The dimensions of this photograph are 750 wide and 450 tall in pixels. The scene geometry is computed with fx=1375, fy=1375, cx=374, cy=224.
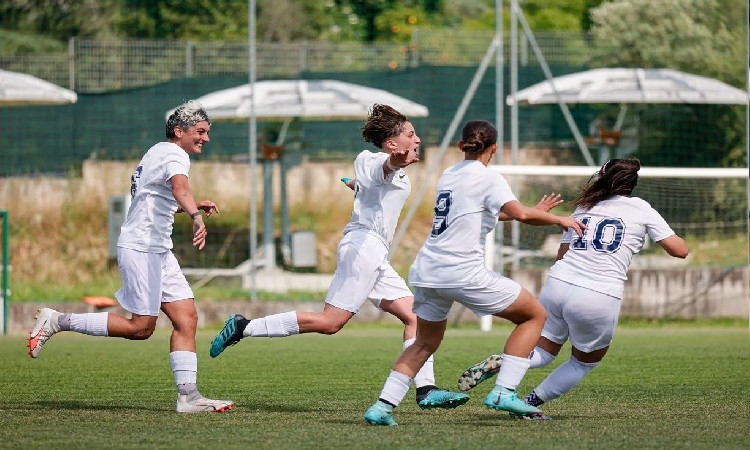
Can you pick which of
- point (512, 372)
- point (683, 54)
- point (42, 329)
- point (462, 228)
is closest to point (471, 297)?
point (462, 228)

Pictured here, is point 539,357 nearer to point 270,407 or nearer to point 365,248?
point 365,248

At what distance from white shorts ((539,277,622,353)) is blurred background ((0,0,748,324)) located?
1154 cm

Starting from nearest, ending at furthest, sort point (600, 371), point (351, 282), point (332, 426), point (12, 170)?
1. point (332, 426)
2. point (351, 282)
3. point (600, 371)
4. point (12, 170)

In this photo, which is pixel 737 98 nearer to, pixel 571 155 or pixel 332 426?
pixel 571 155

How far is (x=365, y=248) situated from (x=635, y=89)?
1432 centimetres

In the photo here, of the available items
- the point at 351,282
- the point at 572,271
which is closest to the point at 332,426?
the point at 351,282

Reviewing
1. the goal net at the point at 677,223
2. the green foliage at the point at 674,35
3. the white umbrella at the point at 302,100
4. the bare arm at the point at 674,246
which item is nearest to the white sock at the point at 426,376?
the bare arm at the point at 674,246

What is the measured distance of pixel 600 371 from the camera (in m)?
11.8

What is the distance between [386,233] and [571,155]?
14.1 meters

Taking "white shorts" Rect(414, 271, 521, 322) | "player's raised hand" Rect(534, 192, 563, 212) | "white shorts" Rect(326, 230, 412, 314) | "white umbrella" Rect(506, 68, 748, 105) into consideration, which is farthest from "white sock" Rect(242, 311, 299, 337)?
"white umbrella" Rect(506, 68, 748, 105)

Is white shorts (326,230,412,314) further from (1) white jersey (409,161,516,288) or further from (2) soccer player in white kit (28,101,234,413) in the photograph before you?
(2) soccer player in white kit (28,101,234,413)

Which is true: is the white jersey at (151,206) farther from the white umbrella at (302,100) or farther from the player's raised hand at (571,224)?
the white umbrella at (302,100)

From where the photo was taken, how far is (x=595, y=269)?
827 centimetres

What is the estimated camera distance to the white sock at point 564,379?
852cm
